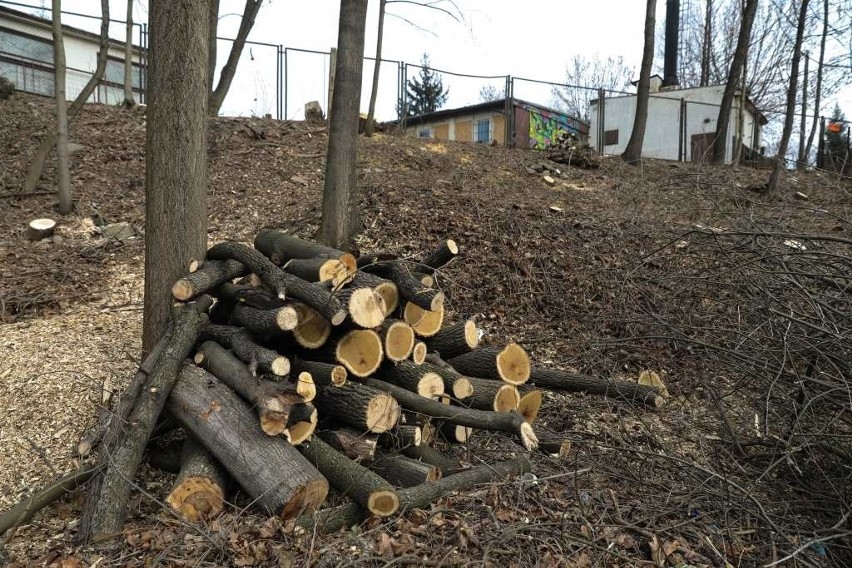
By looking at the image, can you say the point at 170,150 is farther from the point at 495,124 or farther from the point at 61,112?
the point at 495,124

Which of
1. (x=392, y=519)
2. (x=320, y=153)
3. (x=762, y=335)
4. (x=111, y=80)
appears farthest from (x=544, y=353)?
(x=111, y=80)

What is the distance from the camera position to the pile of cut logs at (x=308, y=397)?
3.42 m

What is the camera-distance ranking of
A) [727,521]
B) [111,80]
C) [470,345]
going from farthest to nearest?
[111,80]
[470,345]
[727,521]

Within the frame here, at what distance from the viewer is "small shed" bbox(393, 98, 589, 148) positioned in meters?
20.5

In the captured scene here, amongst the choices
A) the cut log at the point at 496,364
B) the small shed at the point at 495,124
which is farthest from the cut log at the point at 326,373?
the small shed at the point at 495,124

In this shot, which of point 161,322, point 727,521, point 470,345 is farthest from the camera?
point 470,345

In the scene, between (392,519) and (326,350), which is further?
(326,350)

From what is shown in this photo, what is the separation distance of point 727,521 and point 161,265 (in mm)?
3917

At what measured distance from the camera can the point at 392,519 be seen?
10.8 feet

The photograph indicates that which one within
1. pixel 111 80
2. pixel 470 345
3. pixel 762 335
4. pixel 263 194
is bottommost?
pixel 470 345

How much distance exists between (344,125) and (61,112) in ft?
13.5

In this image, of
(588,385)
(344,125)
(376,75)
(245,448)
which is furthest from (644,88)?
(245,448)

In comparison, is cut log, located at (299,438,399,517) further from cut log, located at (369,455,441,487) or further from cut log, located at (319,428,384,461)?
cut log, located at (369,455,441,487)

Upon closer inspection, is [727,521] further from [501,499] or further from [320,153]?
[320,153]
